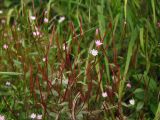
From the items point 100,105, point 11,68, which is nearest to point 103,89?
point 100,105

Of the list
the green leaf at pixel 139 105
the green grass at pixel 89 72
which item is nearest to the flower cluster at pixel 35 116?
the green grass at pixel 89 72

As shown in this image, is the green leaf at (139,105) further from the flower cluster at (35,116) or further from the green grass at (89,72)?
the flower cluster at (35,116)

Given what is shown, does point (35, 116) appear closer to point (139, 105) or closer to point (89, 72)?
point (89, 72)

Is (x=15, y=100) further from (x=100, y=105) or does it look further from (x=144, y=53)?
(x=144, y=53)

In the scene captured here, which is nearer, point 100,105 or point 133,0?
point 100,105

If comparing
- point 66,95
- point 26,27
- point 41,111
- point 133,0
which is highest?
point 133,0

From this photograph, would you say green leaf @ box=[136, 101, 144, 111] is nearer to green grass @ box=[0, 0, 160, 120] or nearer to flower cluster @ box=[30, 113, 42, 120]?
Result: green grass @ box=[0, 0, 160, 120]

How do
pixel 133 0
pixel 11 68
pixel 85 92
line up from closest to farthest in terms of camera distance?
pixel 85 92
pixel 133 0
pixel 11 68

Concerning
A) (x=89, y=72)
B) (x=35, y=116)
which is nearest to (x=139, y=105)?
(x=89, y=72)

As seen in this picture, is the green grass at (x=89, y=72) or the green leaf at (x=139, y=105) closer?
the green grass at (x=89, y=72)
